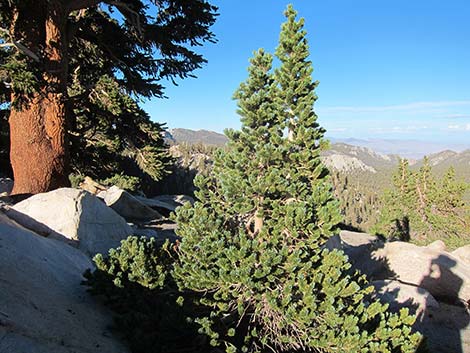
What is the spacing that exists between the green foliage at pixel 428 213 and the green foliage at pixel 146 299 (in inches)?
1126

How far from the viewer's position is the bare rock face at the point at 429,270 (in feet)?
40.7

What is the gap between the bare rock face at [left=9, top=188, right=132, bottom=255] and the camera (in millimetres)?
6664

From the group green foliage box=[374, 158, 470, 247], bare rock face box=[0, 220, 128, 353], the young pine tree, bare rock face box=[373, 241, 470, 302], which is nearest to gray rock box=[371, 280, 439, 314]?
bare rock face box=[373, 241, 470, 302]

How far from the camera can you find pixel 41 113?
849 centimetres

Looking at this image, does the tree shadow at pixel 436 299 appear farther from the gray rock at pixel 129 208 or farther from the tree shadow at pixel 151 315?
the gray rock at pixel 129 208

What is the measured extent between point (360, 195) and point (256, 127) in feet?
587

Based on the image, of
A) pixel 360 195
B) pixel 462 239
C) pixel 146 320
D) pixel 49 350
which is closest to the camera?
pixel 49 350

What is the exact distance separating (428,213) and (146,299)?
110 ft

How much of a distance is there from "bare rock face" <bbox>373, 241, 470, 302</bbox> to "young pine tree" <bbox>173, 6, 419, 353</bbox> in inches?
394

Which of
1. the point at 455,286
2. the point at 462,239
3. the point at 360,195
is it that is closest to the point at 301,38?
the point at 455,286


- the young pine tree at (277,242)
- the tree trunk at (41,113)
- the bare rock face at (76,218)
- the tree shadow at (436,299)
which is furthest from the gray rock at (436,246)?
the tree trunk at (41,113)

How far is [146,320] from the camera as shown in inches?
140

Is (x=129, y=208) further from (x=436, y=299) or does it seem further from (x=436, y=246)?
(x=436, y=246)

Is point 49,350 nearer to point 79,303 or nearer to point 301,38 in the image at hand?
point 79,303
